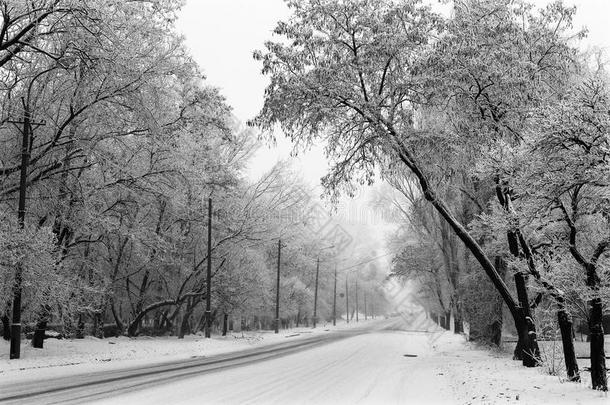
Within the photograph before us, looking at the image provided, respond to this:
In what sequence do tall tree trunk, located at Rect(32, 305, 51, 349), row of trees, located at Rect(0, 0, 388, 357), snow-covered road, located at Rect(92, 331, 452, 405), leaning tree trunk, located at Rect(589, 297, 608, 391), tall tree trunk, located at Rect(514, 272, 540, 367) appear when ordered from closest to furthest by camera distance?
snow-covered road, located at Rect(92, 331, 452, 405) → leaning tree trunk, located at Rect(589, 297, 608, 391) → row of trees, located at Rect(0, 0, 388, 357) → tall tree trunk, located at Rect(514, 272, 540, 367) → tall tree trunk, located at Rect(32, 305, 51, 349)

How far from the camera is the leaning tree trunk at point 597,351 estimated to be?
1013 centimetres

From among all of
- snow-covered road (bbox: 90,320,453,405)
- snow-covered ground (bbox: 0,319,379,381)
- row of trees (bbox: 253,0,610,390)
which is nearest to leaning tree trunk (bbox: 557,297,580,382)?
row of trees (bbox: 253,0,610,390)

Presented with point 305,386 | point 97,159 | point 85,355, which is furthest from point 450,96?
point 85,355

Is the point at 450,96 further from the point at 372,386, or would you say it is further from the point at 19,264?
the point at 19,264

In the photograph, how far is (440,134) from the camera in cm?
1534

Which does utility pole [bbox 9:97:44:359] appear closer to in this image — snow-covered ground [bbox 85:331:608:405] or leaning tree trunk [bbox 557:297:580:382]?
snow-covered ground [bbox 85:331:608:405]

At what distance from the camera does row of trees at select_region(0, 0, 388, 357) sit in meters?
14.6

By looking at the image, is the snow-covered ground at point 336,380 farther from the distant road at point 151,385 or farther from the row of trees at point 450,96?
the row of trees at point 450,96

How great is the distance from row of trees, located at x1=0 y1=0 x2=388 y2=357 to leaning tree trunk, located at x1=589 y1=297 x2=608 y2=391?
12.3 metres

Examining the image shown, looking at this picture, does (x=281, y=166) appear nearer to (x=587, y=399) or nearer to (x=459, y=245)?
(x=459, y=245)

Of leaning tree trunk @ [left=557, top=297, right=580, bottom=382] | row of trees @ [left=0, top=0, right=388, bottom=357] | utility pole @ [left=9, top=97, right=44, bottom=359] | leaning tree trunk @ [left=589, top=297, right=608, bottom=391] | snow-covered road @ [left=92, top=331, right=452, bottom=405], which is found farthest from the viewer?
utility pole @ [left=9, top=97, right=44, bottom=359]

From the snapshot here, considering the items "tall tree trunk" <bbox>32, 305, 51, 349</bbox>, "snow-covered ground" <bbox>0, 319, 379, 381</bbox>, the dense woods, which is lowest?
"snow-covered ground" <bbox>0, 319, 379, 381</bbox>

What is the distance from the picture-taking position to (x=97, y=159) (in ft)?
64.0

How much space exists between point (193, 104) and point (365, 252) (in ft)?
404
